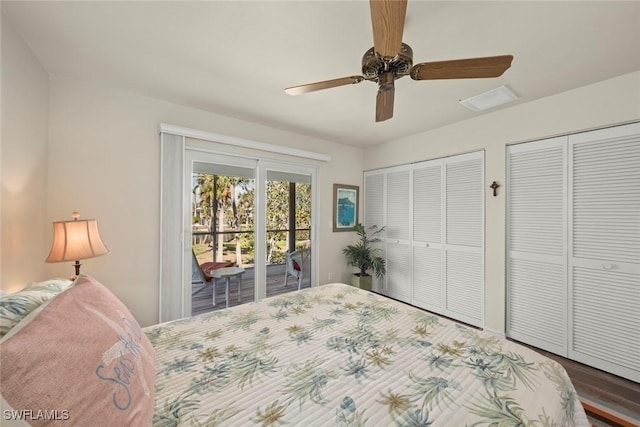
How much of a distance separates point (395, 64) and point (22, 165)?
8.24 ft

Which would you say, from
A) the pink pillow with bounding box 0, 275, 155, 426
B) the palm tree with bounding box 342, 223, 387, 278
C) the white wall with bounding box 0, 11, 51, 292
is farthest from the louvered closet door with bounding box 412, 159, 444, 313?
the white wall with bounding box 0, 11, 51, 292

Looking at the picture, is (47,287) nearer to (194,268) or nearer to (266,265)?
(194,268)

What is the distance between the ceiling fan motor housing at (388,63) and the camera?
4.59 ft

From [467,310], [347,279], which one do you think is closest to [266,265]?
[347,279]

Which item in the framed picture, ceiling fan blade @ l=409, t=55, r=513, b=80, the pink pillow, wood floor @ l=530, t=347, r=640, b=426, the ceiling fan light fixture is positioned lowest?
wood floor @ l=530, t=347, r=640, b=426

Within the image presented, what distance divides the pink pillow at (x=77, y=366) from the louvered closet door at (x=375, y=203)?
11.8ft

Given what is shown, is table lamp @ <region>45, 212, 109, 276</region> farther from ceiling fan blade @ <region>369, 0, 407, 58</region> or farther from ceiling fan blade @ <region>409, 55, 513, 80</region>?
ceiling fan blade @ <region>409, 55, 513, 80</region>

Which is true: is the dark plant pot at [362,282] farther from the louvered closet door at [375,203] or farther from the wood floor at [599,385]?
the wood floor at [599,385]

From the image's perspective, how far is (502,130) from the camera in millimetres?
2721

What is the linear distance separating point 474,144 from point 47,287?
3728 mm

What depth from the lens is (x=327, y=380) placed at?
1.09 metres

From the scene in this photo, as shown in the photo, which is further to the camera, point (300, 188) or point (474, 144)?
point (300, 188)

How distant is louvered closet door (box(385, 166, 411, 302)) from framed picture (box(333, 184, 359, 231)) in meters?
0.56

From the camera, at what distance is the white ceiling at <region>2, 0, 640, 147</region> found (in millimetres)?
1417
